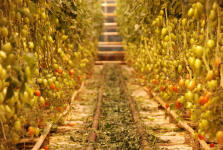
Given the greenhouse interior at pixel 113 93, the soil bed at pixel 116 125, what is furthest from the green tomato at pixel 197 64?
the soil bed at pixel 116 125

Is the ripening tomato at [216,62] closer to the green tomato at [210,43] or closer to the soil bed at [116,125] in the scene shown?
the green tomato at [210,43]

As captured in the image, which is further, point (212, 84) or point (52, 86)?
point (52, 86)

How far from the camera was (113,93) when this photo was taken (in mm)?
7352

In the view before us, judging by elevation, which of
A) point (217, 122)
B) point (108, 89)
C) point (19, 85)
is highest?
point (19, 85)

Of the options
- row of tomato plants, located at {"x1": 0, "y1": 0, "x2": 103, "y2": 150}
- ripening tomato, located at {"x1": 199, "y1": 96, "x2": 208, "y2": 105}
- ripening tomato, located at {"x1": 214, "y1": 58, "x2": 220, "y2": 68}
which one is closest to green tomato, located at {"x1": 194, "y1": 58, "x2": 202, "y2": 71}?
ripening tomato, located at {"x1": 214, "y1": 58, "x2": 220, "y2": 68}

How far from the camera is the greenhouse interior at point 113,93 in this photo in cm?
242

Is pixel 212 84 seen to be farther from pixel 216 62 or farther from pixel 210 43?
pixel 210 43

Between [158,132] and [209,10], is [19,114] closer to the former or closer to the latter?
[209,10]

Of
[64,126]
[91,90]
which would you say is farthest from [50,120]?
[91,90]

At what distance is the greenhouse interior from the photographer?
242cm

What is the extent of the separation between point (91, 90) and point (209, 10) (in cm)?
546

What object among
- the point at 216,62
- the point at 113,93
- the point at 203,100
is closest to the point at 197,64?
the point at 216,62

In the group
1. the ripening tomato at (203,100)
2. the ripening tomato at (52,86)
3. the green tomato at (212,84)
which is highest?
the green tomato at (212,84)

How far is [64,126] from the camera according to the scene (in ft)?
15.5
